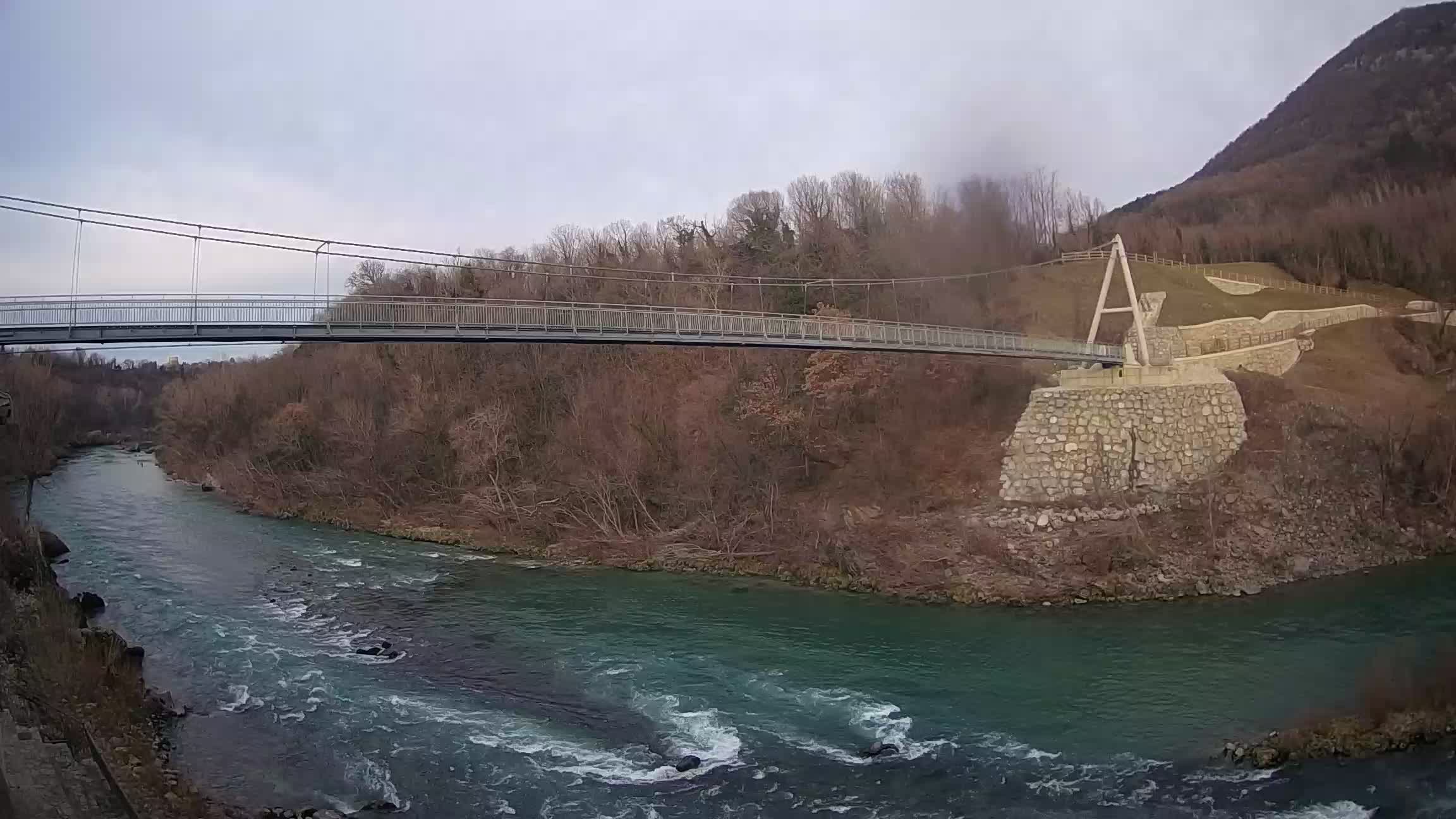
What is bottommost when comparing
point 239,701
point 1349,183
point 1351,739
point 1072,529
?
point 239,701

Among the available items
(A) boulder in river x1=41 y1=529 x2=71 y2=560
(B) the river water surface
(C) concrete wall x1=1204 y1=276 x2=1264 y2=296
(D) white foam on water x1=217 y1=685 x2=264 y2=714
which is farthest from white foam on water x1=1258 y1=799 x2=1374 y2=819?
(C) concrete wall x1=1204 y1=276 x2=1264 y2=296

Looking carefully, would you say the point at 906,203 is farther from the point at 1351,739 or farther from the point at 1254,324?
the point at 1351,739

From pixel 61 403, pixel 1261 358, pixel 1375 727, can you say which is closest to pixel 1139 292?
pixel 1261 358

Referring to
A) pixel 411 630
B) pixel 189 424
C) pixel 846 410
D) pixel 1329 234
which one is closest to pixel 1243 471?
pixel 846 410

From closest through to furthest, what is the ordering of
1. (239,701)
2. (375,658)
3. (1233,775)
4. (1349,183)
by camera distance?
(1233,775) < (239,701) < (375,658) < (1349,183)

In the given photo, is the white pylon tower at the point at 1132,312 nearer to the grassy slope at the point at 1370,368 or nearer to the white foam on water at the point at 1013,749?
the grassy slope at the point at 1370,368

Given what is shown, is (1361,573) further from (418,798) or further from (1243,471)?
(418,798)

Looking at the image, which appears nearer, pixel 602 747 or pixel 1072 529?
→ pixel 602 747

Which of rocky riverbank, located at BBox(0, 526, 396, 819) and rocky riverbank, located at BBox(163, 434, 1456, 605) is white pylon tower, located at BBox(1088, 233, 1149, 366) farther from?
rocky riverbank, located at BBox(0, 526, 396, 819)
